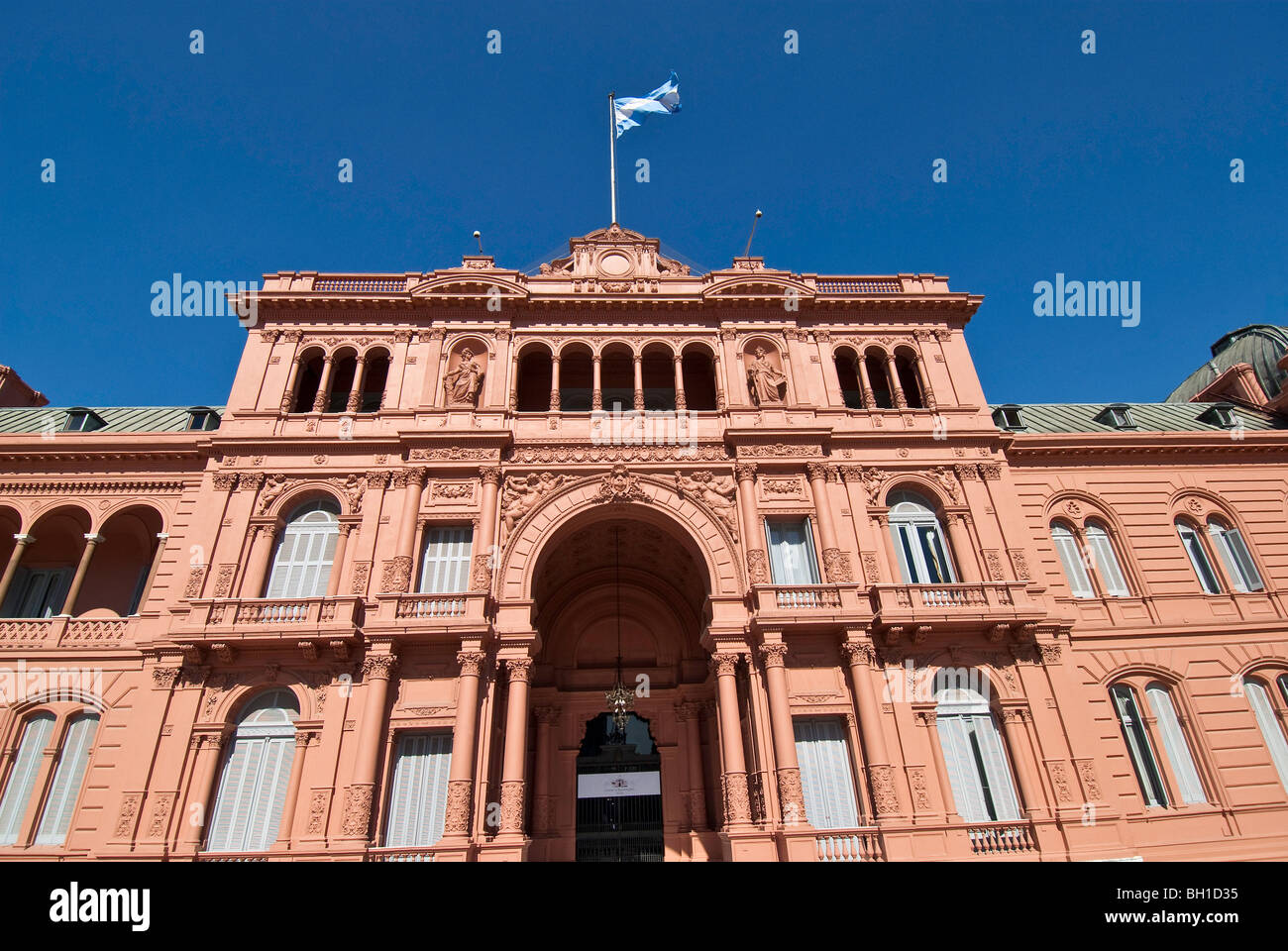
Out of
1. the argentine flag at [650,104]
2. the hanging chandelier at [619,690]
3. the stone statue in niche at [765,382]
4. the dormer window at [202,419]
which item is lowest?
the hanging chandelier at [619,690]

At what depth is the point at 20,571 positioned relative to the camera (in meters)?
22.8

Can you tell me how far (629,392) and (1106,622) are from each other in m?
18.4

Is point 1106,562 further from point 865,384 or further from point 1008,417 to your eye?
point 865,384

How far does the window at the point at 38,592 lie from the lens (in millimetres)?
22281

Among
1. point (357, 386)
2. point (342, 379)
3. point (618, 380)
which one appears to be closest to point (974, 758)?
point (618, 380)

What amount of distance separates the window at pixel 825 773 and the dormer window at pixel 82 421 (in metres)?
28.8

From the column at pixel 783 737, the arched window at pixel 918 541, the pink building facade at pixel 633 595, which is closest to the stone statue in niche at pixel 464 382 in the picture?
the pink building facade at pixel 633 595

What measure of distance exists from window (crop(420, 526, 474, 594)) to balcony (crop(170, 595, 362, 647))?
2130 millimetres

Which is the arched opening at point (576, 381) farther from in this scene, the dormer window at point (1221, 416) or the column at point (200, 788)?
the dormer window at point (1221, 416)

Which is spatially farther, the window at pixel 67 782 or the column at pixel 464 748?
the window at pixel 67 782

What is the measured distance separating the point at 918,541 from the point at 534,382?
15435mm

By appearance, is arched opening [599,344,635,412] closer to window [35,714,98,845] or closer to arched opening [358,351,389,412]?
arched opening [358,351,389,412]
